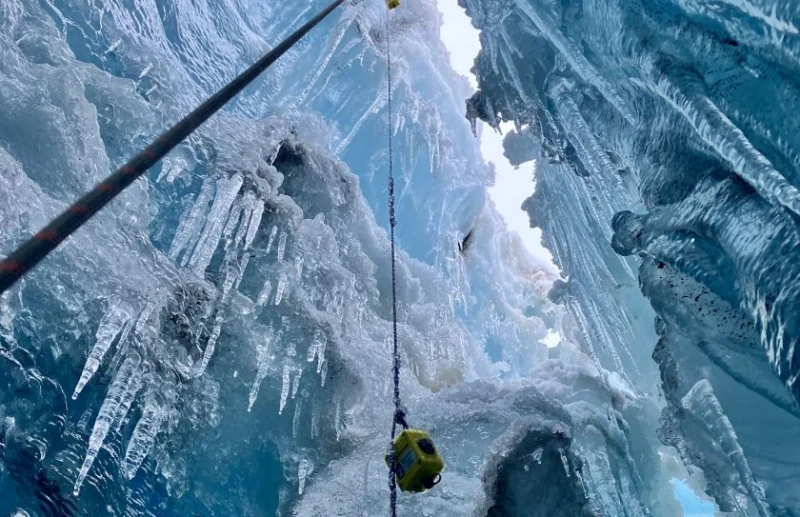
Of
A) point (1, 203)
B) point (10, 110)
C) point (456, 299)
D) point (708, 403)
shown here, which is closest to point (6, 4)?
point (10, 110)

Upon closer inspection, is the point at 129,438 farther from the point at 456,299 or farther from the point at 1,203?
the point at 456,299

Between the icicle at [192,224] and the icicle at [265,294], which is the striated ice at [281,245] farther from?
the icicle at [192,224]

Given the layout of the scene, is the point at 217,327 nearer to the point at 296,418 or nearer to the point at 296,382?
the point at 296,382

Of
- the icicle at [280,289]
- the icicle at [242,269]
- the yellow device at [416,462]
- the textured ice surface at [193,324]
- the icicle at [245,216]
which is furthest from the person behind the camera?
the icicle at [242,269]

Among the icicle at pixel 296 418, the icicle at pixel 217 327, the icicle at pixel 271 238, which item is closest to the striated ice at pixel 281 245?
the icicle at pixel 271 238

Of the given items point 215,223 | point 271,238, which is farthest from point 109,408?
point 271,238

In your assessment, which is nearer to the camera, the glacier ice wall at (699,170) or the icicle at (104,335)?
the glacier ice wall at (699,170)
